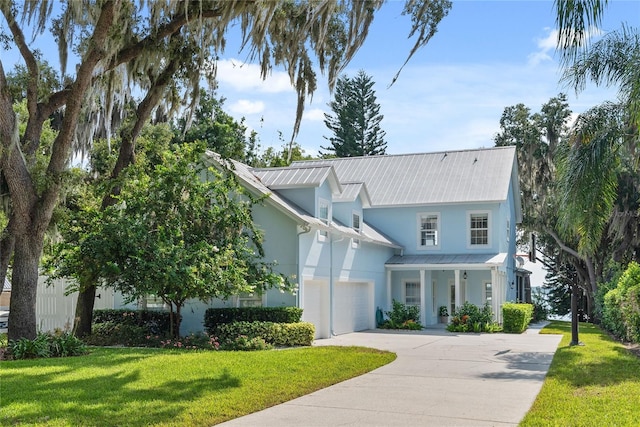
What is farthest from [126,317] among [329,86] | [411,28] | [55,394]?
[411,28]

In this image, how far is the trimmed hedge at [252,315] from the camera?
18616mm

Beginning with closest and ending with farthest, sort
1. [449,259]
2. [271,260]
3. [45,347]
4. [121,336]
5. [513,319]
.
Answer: [45,347] < [121,336] < [271,260] < [513,319] < [449,259]

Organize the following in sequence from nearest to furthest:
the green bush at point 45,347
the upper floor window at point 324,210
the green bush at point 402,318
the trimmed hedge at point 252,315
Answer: the green bush at point 45,347 < the trimmed hedge at point 252,315 < the upper floor window at point 324,210 < the green bush at point 402,318

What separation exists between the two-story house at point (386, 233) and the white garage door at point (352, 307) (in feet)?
0.13

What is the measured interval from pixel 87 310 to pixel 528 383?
12.3m

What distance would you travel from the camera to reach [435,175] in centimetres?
2981

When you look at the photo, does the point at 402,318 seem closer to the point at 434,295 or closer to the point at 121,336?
the point at 434,295

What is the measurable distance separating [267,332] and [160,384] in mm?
7520

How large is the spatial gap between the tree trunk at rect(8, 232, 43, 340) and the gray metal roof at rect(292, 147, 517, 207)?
44.3 ft


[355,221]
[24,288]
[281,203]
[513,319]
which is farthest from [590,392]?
[355,221]

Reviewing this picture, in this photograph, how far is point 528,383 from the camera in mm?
11430

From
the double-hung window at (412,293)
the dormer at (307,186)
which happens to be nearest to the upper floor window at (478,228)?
the double-hung window at (412,293)

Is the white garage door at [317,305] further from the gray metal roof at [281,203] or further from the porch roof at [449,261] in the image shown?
the porch roof at [449,261]

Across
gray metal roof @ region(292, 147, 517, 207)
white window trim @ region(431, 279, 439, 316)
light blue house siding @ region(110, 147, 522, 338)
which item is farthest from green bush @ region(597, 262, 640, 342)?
white window trim @ region(431, 279, 439, 316)
